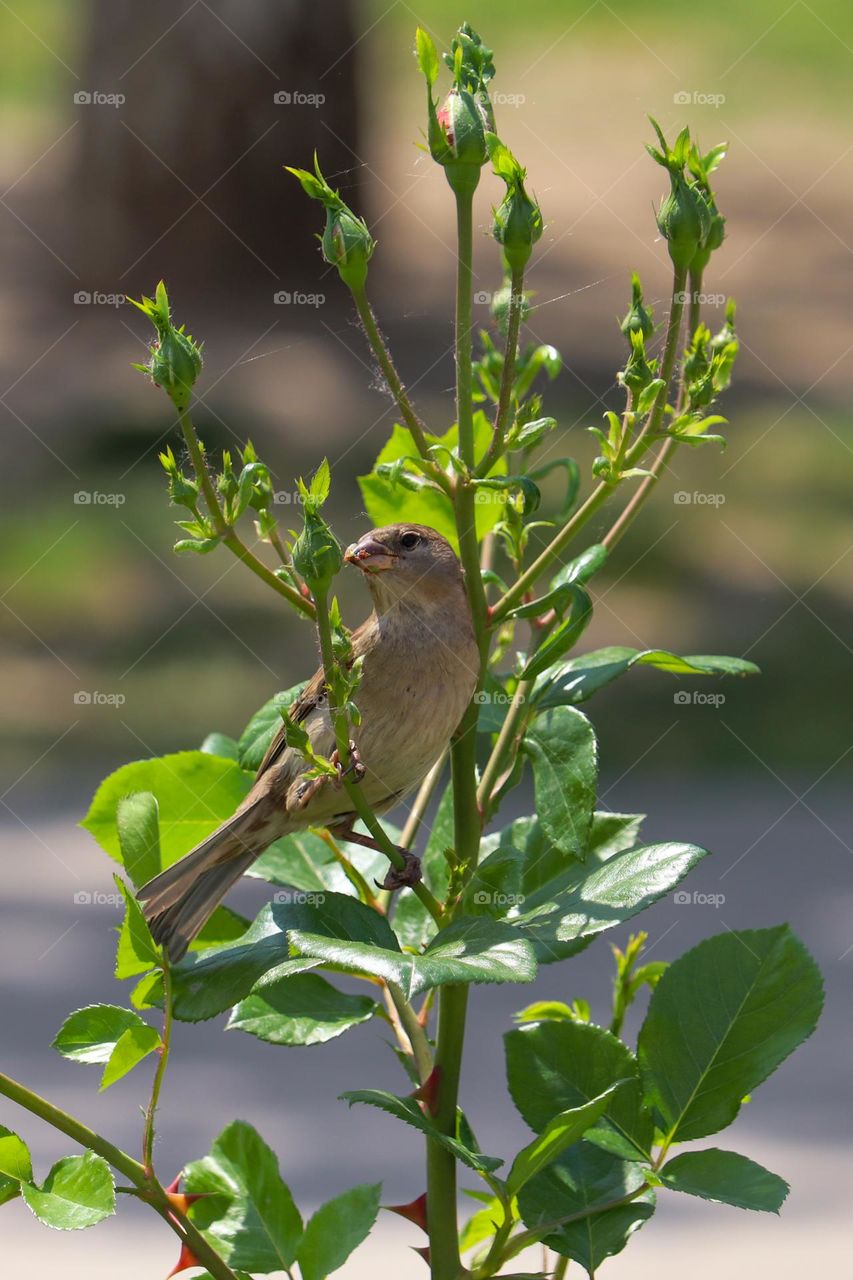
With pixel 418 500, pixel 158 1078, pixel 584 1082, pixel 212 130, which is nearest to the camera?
pixel 158 1078

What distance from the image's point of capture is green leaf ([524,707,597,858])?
1.18 metres

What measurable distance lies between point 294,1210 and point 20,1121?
2047mm

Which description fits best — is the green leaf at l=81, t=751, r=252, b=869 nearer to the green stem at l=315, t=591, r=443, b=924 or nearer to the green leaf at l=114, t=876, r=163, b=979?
the green leaf at l=114, t=876, r=163, b=979

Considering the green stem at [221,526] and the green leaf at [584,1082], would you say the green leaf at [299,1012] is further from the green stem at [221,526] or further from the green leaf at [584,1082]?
the green stem at [221,526]

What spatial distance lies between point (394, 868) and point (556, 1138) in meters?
0.29

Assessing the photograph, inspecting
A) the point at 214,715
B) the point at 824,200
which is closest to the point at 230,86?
the point at 214,715

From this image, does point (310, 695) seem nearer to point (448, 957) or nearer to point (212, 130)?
point (448, 957)

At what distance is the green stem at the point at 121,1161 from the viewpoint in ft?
3.20

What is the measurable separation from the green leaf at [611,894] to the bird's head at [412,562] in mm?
536

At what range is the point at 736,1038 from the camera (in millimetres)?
1166

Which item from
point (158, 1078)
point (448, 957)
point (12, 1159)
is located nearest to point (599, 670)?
point (448, 957)

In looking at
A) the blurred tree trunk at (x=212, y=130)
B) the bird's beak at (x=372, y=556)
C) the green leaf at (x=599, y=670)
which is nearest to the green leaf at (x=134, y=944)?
the green leaf at (x=599, y=670)

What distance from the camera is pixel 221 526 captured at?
1.03 metres

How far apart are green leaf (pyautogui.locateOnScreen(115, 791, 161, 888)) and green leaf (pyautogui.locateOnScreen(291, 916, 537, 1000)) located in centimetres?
18
